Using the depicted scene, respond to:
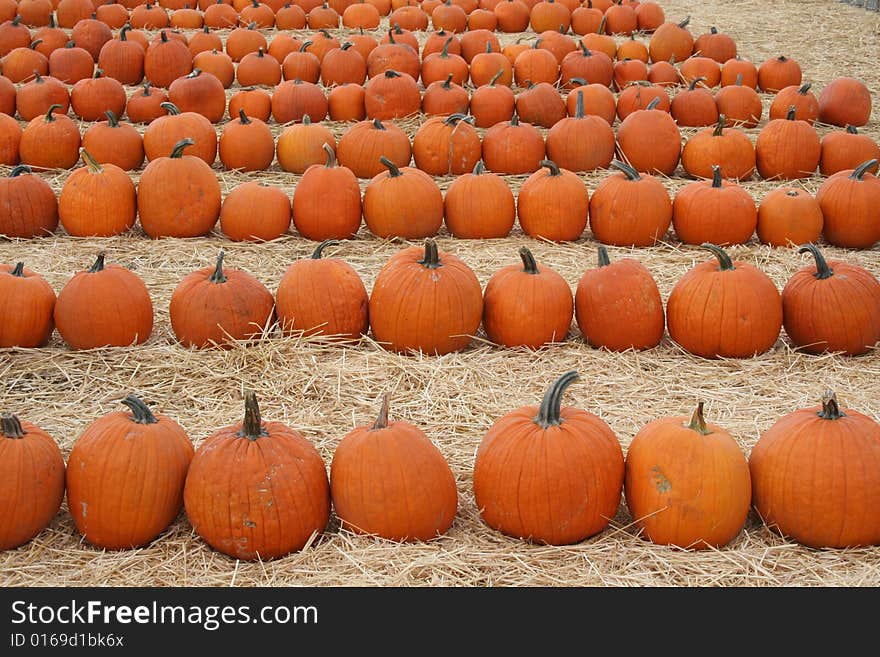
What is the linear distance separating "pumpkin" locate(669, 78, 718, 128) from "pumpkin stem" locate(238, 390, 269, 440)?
6417 millimetres

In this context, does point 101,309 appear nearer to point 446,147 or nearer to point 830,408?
point 830,408

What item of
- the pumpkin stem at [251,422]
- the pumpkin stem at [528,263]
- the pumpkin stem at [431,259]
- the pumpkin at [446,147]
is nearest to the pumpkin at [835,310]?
the pumpkin stem at [528,263]

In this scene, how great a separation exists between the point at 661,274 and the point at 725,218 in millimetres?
580

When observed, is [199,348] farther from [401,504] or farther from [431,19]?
[431,19]

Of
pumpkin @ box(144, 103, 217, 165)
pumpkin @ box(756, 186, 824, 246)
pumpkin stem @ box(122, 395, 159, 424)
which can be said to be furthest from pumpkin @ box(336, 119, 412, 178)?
pumpkin stem @ box(122, 395, 159, 424)

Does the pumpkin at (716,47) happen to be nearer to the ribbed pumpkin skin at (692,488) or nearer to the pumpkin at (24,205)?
the pumpkin at (24,205)

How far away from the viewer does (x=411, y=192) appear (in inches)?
240

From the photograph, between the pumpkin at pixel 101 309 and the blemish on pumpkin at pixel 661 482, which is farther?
the pumpkin at pixel 101 309

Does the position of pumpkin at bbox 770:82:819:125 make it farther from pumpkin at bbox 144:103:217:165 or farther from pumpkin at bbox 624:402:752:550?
pumpkin at bbox 624:402:752:550

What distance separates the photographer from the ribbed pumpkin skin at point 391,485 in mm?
3279

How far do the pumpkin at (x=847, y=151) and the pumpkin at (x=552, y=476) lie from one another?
477cm

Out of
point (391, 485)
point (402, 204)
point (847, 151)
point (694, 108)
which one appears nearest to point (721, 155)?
point (847, 151)

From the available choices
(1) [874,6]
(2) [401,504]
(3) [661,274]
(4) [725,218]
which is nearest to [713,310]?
(3) [661,274]

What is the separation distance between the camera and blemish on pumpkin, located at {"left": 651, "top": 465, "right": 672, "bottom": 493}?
330 centimetres
